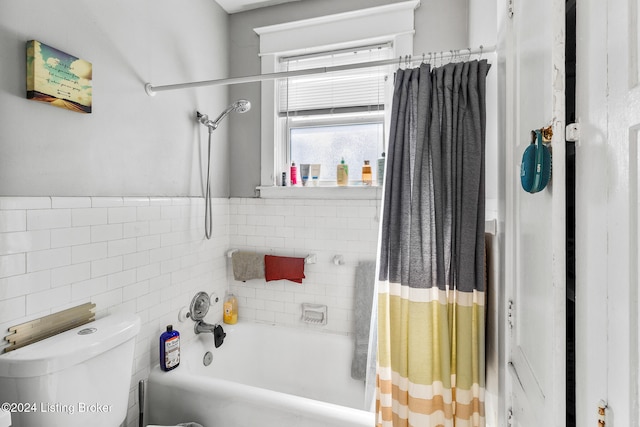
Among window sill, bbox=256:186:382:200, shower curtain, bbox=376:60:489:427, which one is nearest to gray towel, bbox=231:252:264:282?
window sill, bbox=256:186:382:200

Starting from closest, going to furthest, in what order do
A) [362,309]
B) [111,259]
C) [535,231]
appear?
[535,231], [111,259], [362,309]

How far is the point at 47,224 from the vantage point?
123 cm

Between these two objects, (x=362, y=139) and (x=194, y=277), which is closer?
(x=194, y=277)

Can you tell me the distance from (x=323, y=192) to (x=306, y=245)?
0.39m

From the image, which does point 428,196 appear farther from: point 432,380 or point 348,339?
point 348,339

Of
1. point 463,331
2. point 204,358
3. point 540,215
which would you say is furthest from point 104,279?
point 540,215

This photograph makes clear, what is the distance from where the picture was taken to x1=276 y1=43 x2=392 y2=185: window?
7.24 feet

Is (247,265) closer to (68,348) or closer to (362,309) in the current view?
(362,309)

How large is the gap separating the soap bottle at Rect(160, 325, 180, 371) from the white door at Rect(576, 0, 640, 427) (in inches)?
67.6

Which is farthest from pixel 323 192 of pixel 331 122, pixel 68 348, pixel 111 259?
pixel 68 348

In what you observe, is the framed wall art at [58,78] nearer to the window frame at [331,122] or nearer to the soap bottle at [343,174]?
the window frame at [331,122]

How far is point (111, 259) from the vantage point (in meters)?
1.49

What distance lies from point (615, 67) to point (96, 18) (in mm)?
1856

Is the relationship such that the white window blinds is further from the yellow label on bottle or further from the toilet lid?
the toilet lid
